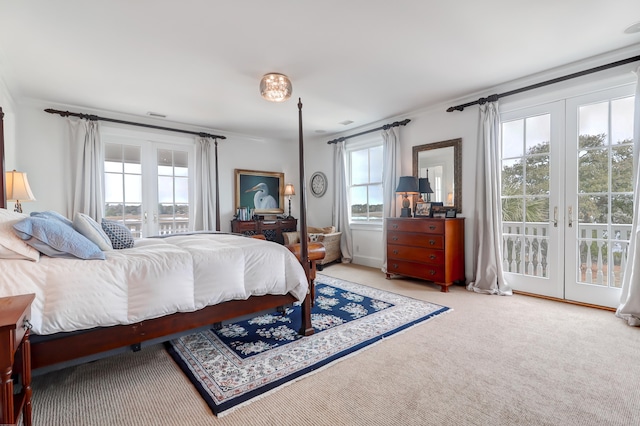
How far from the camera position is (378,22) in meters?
2.36

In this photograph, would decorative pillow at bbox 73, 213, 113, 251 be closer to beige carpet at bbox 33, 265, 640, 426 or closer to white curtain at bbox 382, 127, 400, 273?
beige carpet at bbox 33, 265, 640, 426

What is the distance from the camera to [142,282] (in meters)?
1.77

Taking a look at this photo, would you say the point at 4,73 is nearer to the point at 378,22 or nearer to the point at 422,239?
the point at 378,22

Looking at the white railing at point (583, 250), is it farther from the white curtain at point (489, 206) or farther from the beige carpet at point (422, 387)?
the beige carpet at point (422, 387)

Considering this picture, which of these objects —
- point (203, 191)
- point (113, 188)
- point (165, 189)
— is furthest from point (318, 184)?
point (113, 188)

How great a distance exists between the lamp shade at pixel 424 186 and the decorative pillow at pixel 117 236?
3.67 meters

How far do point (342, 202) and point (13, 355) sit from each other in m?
4.93

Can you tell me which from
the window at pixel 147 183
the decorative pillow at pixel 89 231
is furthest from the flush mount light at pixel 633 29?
the window at pixel 147 183

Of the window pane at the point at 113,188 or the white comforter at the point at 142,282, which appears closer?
the white comforter at the point at 142,282

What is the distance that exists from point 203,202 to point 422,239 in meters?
3.66

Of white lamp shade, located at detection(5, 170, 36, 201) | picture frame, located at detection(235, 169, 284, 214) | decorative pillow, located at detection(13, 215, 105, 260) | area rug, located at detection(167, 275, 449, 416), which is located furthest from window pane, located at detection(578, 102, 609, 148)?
white lamp shade, located at detection(5, 170, 36, 201)

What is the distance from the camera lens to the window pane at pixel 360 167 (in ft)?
18.3

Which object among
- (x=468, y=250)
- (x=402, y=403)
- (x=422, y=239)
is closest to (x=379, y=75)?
(x=422, y=239)

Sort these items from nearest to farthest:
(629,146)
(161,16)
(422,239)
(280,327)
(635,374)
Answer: (635,374) < (161,16) < (280,327) < (629,146) < (422,239)
